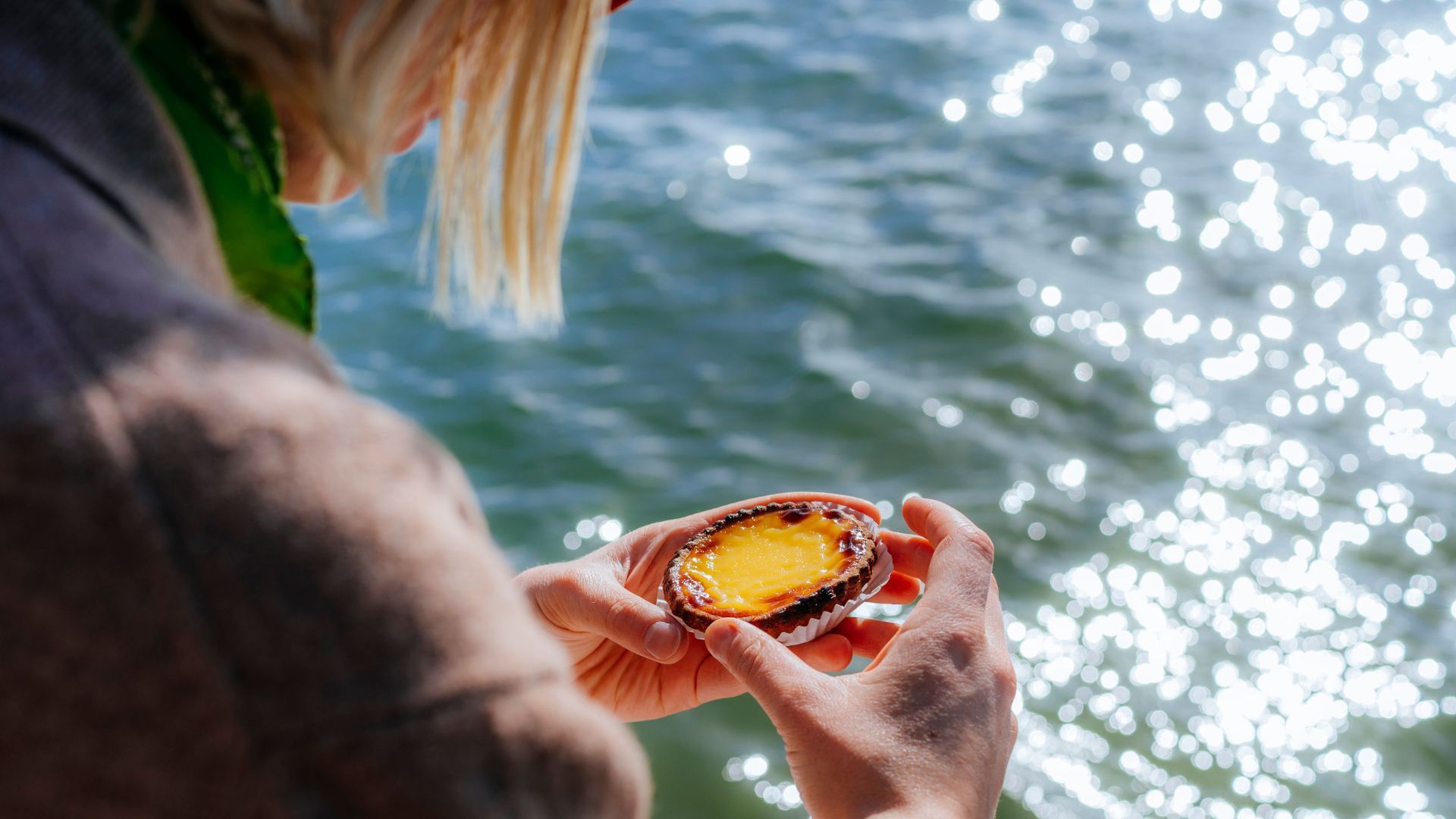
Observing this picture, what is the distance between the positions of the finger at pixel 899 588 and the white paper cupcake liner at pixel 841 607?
0.10ft

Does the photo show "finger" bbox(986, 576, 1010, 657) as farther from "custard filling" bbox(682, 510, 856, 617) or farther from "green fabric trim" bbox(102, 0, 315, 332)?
"green fabric trim" bbox(102, 0, 315, 332)

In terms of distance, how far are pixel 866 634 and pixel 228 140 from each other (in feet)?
6.09

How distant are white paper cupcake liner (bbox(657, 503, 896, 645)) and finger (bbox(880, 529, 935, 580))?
14 millimetres

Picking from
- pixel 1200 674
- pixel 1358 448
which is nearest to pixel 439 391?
pixel 1200 674

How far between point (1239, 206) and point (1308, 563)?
9.79 feet

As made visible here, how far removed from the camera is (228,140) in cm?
115

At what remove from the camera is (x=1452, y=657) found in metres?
4.45

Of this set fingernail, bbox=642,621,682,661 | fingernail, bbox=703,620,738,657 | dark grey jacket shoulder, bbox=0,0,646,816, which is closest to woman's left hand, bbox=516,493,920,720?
fingernail, bbox=642,621,682,661

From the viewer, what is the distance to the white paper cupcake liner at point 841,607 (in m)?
2.45

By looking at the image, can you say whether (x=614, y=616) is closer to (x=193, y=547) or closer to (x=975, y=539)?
(x=975, y=539)

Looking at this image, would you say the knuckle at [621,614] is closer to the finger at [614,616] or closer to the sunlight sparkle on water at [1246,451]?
the finger at [614,616]

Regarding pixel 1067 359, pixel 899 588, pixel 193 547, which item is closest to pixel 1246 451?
pixel 1067 359

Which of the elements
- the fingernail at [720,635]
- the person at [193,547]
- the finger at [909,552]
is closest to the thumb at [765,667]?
the fingernail at [720,635]

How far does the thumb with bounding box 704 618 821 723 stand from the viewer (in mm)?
1902
